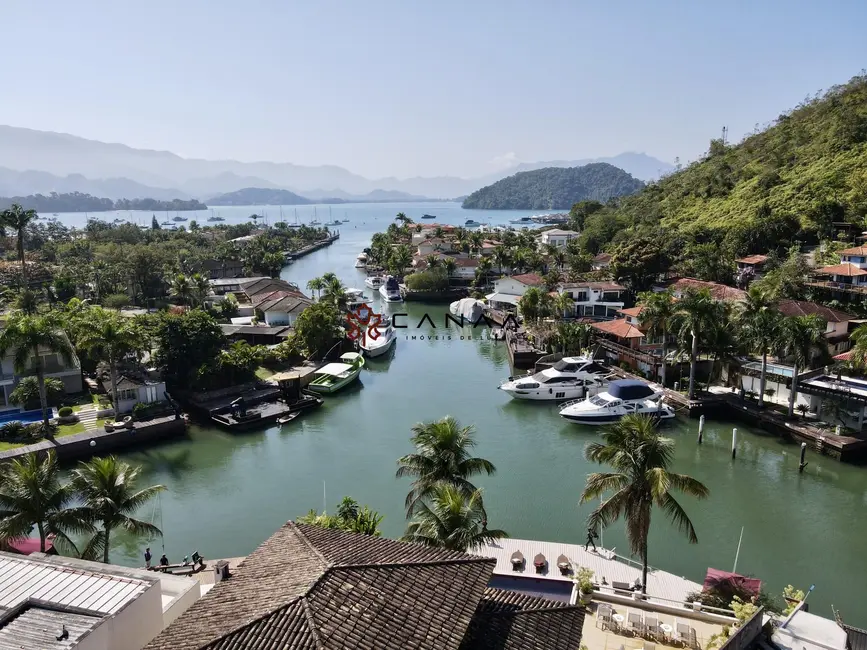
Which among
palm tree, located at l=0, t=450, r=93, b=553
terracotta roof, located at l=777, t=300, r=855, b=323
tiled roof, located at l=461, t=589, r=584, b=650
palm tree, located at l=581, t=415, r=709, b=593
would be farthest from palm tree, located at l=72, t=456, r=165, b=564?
terracotta roof, located at l=777, t=300, r=855, b=323

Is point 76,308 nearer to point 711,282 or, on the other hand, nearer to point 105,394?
point 105,394

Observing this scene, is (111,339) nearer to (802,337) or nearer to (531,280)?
(802,337)

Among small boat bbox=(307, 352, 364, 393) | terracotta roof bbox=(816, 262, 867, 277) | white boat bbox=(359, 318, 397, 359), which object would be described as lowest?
small boat bbox=(307, 352, 364, 393)

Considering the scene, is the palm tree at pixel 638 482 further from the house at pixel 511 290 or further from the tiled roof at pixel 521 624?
the house at pixel 511 290

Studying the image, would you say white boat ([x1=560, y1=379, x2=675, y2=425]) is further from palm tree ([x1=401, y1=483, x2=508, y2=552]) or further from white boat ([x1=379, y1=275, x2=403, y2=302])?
white boat ([x1=379, y1=275, x2=403, y2=302])

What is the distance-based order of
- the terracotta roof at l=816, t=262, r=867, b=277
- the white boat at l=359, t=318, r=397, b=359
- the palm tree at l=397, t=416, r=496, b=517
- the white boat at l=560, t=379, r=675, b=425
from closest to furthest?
the palm tree at l=397, t=416, r=496, b=517 → the white boat at l=560, t=379, r=675, b=425 → the terracotta roof at l=816, t=262, r=867, b=277 → the white boat at l=359, t=318, r=397, b=359

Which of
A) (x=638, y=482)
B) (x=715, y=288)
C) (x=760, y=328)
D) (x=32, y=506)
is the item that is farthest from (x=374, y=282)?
(x=638, y=482)
